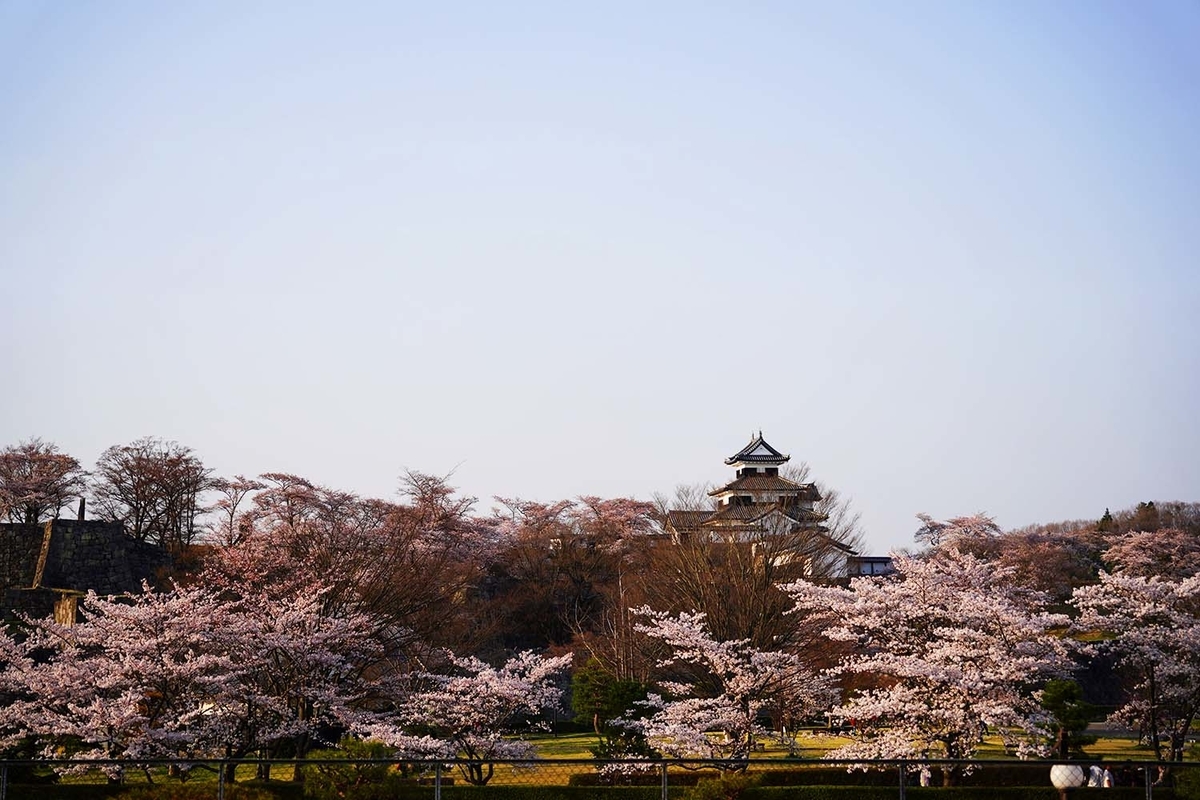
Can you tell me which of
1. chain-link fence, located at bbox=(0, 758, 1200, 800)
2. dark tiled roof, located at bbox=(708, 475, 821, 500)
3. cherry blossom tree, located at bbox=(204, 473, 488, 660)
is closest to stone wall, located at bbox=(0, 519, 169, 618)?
cherry blossom tree, located at bbox=(204, 473, 488, 660)

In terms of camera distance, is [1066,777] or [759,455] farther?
[759,455]

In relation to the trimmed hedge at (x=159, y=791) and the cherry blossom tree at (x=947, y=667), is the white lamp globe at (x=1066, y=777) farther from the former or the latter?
the trimmed hedge at (x=159, y=791)

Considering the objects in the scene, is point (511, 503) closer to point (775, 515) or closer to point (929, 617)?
point (775, 515)

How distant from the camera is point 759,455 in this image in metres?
76.0

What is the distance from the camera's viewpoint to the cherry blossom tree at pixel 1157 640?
20.0 m

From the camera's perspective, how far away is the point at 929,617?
19812 mm

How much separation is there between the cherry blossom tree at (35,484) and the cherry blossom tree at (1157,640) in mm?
50132

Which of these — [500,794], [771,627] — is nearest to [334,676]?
[500,794]

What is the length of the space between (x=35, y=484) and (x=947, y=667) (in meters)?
50.2

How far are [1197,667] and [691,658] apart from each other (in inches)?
359

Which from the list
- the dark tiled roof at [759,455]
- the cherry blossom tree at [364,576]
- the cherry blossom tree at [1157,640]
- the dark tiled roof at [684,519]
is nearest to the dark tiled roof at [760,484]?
the dark tiled roof at [759,455]

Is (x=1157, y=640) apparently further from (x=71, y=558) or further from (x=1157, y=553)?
(x=1157, y=553)

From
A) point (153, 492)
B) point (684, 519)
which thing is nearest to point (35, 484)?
point (153, 492)

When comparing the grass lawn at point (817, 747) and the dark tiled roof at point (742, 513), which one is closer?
the grass lawn at point (817, 747)
